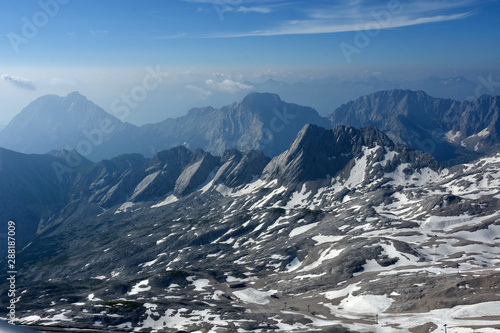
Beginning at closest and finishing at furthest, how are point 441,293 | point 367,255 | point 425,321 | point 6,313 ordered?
point 425,321 → point 441,293 → point 6,313 → point 367,255

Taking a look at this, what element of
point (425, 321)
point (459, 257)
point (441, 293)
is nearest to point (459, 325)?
point (425, 321)

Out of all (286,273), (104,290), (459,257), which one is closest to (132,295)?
(104,290)

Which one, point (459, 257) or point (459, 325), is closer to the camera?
point (459, 325)

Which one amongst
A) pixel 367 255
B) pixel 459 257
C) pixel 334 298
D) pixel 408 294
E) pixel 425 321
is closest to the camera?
pixel 425 321

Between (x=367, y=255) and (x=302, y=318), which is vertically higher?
(x=367, y=255)

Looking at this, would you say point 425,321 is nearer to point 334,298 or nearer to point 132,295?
point 334,298

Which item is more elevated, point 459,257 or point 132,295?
point 459,257

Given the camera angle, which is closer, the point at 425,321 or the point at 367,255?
the point at 425,321

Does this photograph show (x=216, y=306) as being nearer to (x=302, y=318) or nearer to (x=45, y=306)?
(x=302, y=318)

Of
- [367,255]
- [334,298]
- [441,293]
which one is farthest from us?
[367,255]
